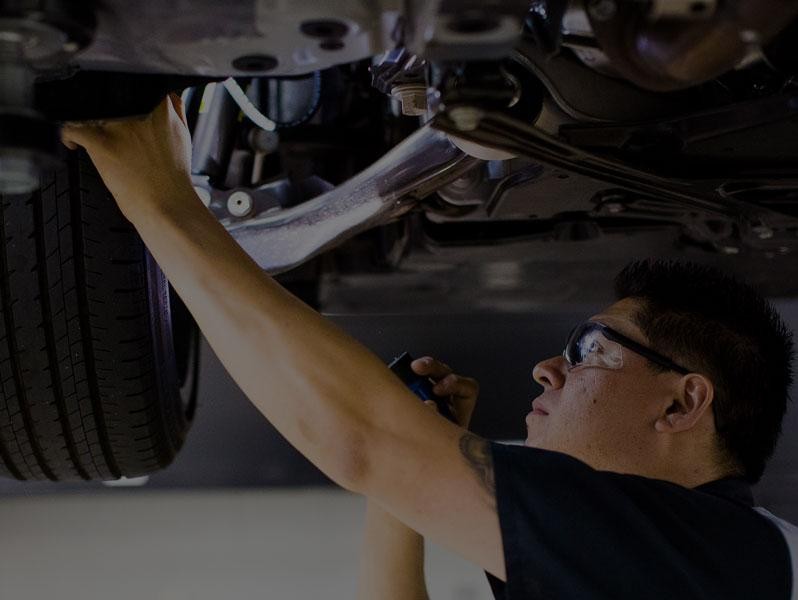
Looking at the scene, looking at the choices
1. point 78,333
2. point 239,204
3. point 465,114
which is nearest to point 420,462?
point 465,114

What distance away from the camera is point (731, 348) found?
1.34 m

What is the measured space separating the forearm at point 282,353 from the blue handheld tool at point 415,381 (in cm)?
27

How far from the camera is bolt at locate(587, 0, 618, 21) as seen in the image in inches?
34.1

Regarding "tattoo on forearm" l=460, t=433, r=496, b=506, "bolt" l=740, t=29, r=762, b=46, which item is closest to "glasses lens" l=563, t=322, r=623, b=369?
"tattoo on forearm" l=460, t=433, r=496, b=506

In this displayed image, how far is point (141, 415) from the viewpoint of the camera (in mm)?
1461

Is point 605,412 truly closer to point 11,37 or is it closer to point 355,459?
point 355,459

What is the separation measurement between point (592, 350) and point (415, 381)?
21cm

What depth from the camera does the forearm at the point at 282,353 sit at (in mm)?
1039

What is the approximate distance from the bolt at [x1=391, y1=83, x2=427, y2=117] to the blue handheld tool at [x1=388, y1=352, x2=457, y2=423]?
12.3 inches

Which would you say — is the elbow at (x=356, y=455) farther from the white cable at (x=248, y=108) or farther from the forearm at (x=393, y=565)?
the white cable at (x=248, y=108)

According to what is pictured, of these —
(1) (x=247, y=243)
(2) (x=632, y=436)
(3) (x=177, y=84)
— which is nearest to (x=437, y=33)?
(3) (x=177, y=84)

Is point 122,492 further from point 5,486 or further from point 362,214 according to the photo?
point 362,214

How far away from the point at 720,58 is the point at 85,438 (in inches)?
38.3

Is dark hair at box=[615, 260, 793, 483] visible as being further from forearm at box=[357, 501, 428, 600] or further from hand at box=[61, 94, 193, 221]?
hand at box=[61, 94, 193, 221]
